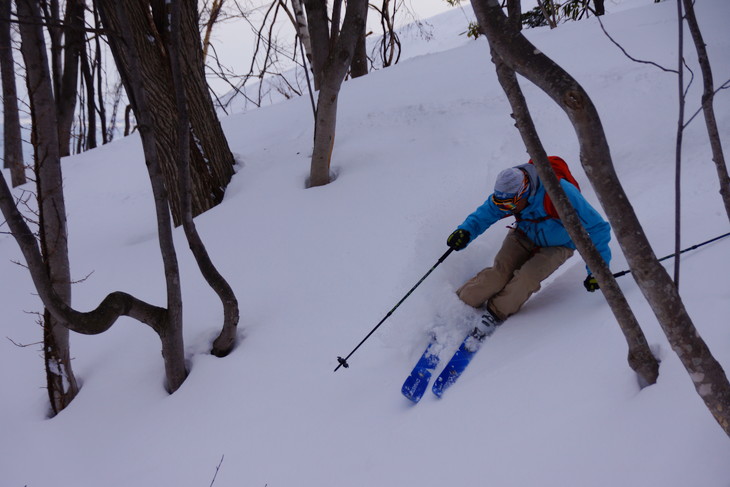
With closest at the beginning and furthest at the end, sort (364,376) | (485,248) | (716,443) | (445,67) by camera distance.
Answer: (716,443) → (364,376) → (485,248) → (445,67)

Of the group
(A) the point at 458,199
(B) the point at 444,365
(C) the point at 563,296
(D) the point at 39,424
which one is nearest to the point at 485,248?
(A) the point at 458,199

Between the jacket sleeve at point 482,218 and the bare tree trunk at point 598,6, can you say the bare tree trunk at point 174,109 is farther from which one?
the bare tree trunk at point 598,6

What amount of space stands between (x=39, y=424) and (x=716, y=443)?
363 cm

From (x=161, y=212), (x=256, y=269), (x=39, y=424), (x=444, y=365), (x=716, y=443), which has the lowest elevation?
(x=39, y=424)

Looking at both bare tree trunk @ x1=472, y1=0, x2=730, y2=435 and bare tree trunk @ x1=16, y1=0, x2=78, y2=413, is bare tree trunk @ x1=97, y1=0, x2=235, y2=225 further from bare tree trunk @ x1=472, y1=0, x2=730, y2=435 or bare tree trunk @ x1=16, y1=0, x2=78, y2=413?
bare tree trunk @ x1=472, y1=0, x2=730, y2=435

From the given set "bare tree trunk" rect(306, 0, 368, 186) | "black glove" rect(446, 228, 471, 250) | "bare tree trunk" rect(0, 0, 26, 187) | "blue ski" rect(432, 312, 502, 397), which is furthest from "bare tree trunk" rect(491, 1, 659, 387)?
"bare tree trunk" rect(0, 0, 26, 187)

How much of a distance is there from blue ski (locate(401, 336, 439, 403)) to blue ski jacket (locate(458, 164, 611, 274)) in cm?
95

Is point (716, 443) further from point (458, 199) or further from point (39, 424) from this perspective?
point (39, 424)

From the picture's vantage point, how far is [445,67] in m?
6.25

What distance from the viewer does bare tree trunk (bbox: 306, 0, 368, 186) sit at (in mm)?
4156

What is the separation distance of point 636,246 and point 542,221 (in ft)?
6.30

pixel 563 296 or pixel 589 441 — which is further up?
pixel 589 441

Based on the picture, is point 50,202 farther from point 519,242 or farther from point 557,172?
point 557,172

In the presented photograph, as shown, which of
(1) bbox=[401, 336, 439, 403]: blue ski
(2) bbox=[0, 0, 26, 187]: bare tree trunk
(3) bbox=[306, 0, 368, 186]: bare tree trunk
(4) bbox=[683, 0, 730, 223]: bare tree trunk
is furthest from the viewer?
(2) bbox=[0, 0, 26, 187]: bare tree trunk
